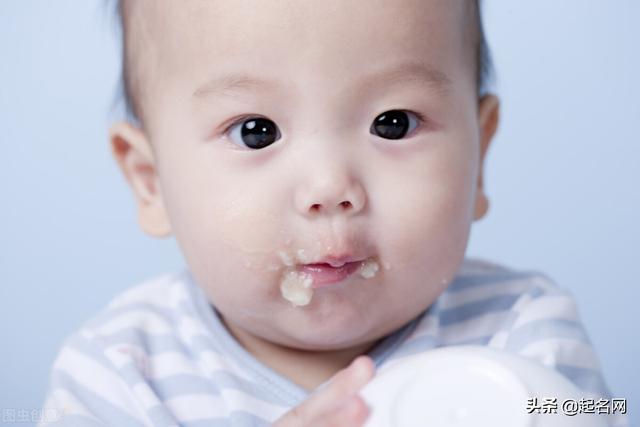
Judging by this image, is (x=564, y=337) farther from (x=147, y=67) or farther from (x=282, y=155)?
(x=147, y=67)

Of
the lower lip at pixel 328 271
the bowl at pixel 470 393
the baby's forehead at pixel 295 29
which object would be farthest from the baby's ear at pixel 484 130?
the bowl at pixel 470 393

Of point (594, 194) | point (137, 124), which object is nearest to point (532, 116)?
point (594, 194)

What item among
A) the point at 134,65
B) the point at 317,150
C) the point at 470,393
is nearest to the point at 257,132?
the point at 317,150

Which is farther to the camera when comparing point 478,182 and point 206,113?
point 478,182

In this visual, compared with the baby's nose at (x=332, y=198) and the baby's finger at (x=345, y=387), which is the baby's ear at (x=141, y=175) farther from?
the baby's finger at (x=345, y=387)

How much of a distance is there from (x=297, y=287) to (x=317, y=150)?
139mm

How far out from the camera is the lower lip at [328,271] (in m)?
0.94

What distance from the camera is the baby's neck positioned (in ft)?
3.65

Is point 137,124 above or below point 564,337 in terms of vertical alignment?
above

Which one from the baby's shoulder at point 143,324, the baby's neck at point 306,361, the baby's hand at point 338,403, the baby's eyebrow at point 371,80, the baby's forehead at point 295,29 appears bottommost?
the baby's neck at point 306,361

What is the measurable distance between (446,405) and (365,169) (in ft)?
0.85

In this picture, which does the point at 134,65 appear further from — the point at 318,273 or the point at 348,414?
the point at 348,414

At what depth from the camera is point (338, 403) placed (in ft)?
2.65

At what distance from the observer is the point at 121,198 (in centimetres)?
209
